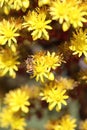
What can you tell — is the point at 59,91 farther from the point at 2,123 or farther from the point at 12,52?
the point at 2,123

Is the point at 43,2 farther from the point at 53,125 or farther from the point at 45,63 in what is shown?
the point at 53,125

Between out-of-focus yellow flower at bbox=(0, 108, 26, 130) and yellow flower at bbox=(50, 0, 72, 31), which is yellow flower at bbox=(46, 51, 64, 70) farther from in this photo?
out-of-focus yellow flower at bbox=(0, 108, 26, 130)

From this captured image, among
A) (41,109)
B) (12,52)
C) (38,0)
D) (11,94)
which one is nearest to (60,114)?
(41,109)

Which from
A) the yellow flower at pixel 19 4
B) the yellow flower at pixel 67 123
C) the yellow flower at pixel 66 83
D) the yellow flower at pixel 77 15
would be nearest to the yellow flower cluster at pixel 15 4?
the yellow flower at pixel 19 4

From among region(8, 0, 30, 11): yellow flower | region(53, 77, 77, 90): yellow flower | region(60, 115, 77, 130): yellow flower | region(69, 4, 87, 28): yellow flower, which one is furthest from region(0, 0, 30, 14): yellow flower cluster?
region(60, 115, 77, 130): yellow flower

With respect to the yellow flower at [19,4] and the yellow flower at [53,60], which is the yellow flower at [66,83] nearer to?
the yellow flower at [53,60]

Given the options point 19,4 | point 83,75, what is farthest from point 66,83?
point 19,4
